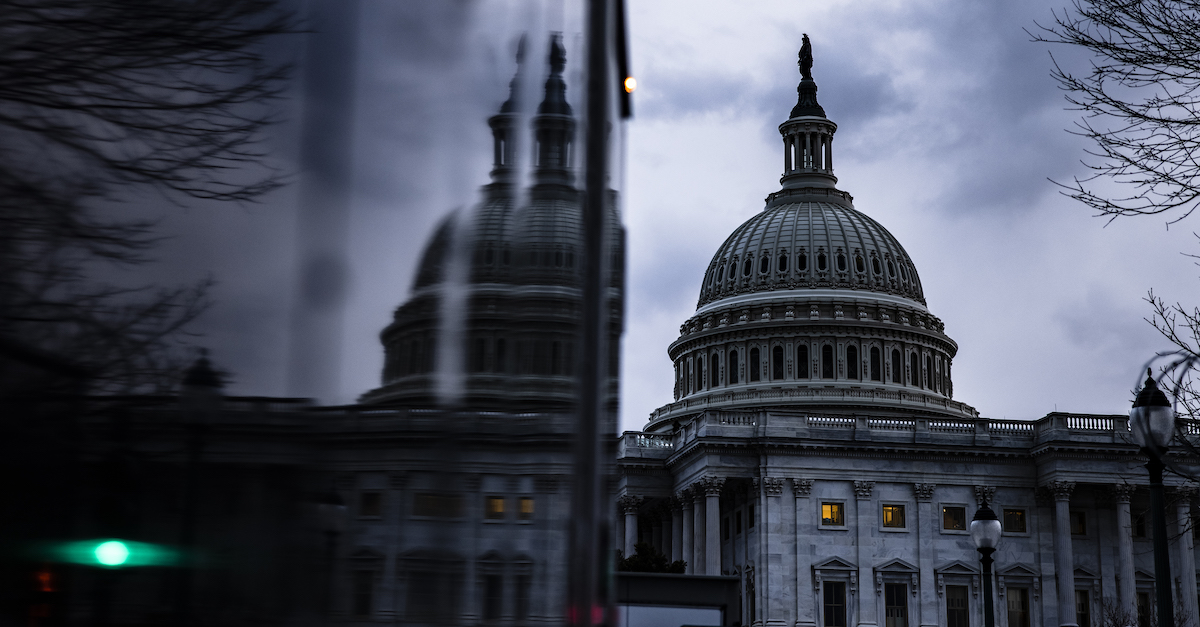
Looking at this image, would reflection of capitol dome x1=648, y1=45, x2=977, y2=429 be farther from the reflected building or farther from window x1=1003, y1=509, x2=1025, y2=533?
window x1=1003, y1=509, x2=1025, y2=533

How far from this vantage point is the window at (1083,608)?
74.2 metres

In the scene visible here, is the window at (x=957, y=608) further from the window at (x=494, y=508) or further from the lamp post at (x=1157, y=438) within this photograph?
the window at (x=494, y=508)

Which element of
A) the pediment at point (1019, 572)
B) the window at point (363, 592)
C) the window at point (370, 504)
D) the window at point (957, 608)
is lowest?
the window at point (363, 592)

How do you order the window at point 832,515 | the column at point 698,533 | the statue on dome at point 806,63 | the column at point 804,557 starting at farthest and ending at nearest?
1. the statue on dome at point 806,63
2. the column at point 698,533
3. the window at point 832,515
4. the column at point 804,557

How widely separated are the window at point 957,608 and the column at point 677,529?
15.9 m

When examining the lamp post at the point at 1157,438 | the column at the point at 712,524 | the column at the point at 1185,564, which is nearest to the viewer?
the lamp post at the point at 1157,438

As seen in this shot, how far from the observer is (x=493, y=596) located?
2.38 metres

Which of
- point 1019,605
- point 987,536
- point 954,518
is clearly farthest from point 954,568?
point 987,536

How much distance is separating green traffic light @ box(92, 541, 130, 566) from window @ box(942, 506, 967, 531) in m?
76.3

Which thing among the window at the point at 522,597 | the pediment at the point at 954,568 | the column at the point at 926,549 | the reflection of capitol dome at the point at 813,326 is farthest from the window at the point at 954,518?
the window at the point at 522,597

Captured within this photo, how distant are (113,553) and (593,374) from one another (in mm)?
1108

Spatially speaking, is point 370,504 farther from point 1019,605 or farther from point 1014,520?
point 1019,605

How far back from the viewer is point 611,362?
3.09m

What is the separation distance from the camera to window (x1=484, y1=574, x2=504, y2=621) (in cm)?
236
